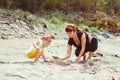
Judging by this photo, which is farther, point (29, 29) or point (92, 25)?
point (92, 25)

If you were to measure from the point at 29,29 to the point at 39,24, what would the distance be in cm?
277

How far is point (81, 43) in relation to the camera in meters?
10.6

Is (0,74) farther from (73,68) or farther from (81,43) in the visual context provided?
(81,43)

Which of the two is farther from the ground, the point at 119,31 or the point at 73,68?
the point at 73,68

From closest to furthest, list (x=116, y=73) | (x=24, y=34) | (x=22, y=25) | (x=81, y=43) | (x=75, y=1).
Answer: (x=116, y=73) < (x=81, y=43) < (x=24, y=34) < (x=22, y=25) < (x=75, y=1)

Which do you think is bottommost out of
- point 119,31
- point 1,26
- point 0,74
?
point 119,31

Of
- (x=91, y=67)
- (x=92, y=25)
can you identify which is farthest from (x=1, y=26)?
(x=91, y=67)

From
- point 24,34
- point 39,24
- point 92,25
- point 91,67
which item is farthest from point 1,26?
point 91,67

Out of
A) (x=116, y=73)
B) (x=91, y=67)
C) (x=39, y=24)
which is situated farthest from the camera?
(x=39, y=24)

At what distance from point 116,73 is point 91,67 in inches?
37.4

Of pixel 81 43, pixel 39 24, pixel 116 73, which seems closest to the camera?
pixel 116 73

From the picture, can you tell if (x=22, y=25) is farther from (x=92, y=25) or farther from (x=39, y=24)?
(x=92, y=25)

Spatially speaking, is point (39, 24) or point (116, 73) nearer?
point (116, 73)

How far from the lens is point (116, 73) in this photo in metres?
8.79
